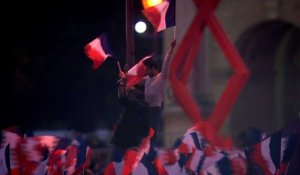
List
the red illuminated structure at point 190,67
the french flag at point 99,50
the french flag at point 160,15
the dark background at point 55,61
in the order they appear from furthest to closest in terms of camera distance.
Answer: the dark background at point 55,61 < the red illuminated structure at point 190,67 < the french flag at point 99,50 < the french flag at point 160,15

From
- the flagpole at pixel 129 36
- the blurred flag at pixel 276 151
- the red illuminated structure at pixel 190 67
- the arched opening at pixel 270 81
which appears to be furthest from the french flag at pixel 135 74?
the arched opening at pixel 270 81

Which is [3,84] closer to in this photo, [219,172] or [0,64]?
[0,64]

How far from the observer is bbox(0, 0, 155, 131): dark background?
10.0m

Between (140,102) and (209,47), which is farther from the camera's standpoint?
(209,47)

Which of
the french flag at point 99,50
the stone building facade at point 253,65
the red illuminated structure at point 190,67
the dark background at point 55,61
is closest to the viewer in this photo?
the french flag at point 99,50

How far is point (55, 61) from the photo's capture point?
10.0 meters

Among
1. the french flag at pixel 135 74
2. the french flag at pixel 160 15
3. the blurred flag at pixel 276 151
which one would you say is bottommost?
the blurred flag at pixel 276 151

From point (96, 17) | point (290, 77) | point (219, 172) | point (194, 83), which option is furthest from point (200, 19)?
point (219, 172)

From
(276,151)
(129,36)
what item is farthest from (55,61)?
(276,151)

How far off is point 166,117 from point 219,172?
22.2 feet

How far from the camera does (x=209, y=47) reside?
41.4 feet

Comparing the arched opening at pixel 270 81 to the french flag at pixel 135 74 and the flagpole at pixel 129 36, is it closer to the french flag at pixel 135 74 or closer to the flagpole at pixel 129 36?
the flagpole at pixel 129 36

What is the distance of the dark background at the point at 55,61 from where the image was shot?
10.0 metres

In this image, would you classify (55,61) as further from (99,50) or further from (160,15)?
(160,15)
